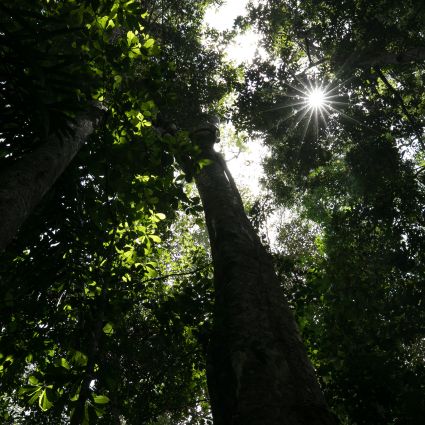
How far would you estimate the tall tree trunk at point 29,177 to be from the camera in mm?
2229

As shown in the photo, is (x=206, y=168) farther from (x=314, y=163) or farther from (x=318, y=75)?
(x=318, y=75)

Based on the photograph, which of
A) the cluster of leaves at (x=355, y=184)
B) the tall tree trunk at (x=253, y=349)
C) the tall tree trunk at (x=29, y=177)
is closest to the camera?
the tall tree trunk at (x=29, y=177)

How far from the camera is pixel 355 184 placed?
11695 millimetres

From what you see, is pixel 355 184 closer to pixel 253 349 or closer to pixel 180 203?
pixel 180 203

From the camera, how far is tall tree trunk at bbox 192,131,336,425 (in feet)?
7.76

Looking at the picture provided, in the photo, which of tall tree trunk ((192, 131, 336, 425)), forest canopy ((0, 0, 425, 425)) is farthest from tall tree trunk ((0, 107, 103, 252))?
tall tree trunk ((192, 131, 336, 425))

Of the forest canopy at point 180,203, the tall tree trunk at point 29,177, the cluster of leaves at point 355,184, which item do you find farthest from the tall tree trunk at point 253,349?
the cluster of leaves at point 355,184

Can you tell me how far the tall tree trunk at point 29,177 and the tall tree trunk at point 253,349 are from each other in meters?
1.80

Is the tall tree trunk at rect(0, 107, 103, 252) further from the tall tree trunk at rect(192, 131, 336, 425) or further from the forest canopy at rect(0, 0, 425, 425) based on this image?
the tall tree trunk at rect(192, 131, 336, 425)

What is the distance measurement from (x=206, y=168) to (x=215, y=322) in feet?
11.1

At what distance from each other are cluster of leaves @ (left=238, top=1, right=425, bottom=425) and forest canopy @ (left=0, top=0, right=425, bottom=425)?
0.16 feet

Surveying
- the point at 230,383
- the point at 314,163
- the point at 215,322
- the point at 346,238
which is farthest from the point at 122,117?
the point at 314,163

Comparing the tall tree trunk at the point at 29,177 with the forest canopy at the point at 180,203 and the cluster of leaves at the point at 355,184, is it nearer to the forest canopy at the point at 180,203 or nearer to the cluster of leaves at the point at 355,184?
the forest canopy at the point at 180,203

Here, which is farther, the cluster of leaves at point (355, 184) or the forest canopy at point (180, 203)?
the cluster of leaves at point (355, 184)
